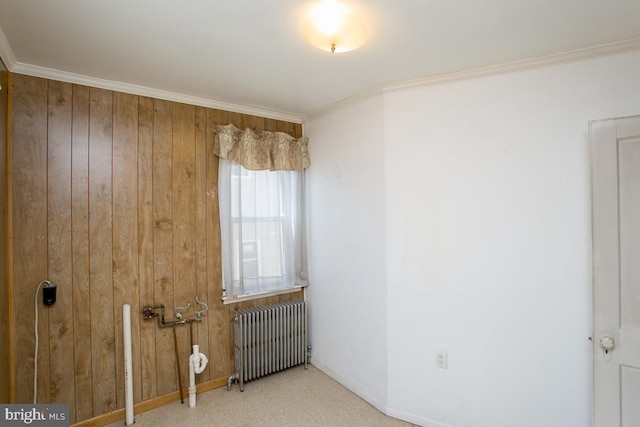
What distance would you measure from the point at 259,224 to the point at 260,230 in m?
0.06

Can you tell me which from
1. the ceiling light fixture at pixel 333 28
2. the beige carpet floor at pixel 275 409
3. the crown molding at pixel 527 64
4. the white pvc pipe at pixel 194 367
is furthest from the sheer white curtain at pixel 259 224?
the ceiling light fixture at pixel 333 28

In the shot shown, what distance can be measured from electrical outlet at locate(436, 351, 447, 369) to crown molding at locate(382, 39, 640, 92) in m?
1.91

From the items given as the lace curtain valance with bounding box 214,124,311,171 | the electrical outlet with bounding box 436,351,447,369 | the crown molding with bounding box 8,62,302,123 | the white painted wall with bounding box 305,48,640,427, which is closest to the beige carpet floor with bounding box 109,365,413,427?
the white painted wall with bounding box 305,48,640,427

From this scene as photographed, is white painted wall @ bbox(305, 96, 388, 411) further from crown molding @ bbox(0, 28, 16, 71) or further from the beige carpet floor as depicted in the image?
crown molding @ bbox(0, 28, 16, 71)

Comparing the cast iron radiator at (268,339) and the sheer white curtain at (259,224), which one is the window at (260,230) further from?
the cast iron radiator at (268,339)

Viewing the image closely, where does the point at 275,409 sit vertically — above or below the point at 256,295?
below

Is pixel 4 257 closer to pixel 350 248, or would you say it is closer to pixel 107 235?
pixel 107 235

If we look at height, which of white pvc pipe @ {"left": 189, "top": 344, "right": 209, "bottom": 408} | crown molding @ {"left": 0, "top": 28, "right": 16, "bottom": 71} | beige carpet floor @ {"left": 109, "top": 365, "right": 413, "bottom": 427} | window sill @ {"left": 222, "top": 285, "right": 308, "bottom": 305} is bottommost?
beige carpet floor @ {"left": 109, "top": 365, "right": 413, "bottom": 427}

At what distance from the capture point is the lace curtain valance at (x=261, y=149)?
8.98 ft

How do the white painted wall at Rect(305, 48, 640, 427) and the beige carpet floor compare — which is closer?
the white painted wall at Rect(305, 48, 640, 427)

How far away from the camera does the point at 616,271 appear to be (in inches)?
64.6

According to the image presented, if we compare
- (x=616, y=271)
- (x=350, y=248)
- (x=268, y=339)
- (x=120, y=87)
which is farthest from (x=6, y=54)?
(x=616, y=271)

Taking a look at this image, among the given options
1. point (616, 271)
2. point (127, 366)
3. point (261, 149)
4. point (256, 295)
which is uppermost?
point (261, 149)

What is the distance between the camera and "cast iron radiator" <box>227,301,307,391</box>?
2.75 meters
